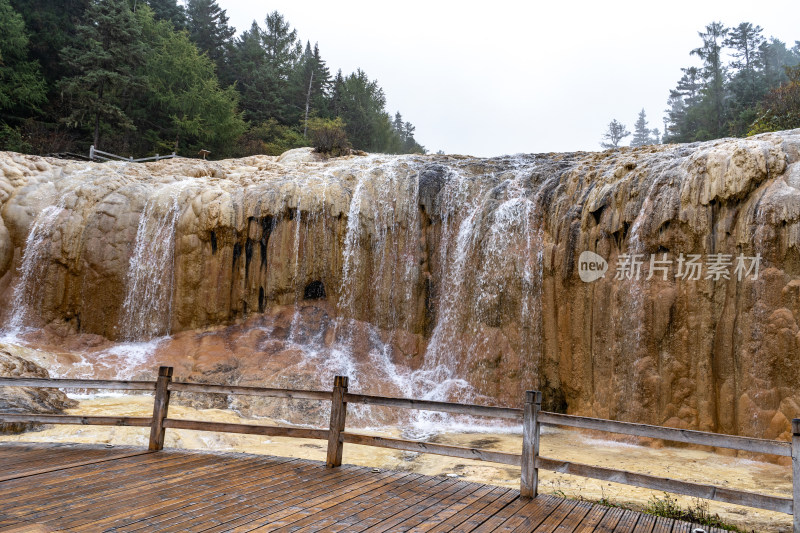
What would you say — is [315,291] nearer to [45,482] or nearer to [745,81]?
[45,482]

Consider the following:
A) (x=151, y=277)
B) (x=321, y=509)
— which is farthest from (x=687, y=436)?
(x=151, y=277)

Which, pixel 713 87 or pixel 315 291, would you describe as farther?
pixel 713 87

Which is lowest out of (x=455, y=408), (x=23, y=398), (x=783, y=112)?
(x=23, y=398)

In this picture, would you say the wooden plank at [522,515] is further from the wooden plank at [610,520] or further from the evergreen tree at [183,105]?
the evergreen tree at [183,105]

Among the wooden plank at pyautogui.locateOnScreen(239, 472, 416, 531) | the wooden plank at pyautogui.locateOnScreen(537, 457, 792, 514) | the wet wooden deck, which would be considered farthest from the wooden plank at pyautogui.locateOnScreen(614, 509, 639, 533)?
the wooden plank at pyautogui.locateOnScreen(239, 472, 416, 531)

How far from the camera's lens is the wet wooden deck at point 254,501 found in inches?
159

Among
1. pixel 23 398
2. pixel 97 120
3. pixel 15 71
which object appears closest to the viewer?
pixel 23 398

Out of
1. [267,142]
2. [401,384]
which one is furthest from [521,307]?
[267,142]

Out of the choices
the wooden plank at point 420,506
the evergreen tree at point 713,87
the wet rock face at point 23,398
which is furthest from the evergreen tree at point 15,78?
the evergreen tree at point 713,87

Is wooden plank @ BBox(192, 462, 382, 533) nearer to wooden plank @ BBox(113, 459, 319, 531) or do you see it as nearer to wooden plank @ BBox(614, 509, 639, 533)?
wooden plank @ BBox(113, 459, 319, 531)

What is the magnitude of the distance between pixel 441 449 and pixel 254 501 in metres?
1.94

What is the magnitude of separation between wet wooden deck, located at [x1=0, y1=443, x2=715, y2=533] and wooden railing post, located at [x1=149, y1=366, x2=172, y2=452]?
0.39m

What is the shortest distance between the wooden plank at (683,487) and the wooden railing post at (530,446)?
0.10 m

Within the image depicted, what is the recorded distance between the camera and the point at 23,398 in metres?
9.30
